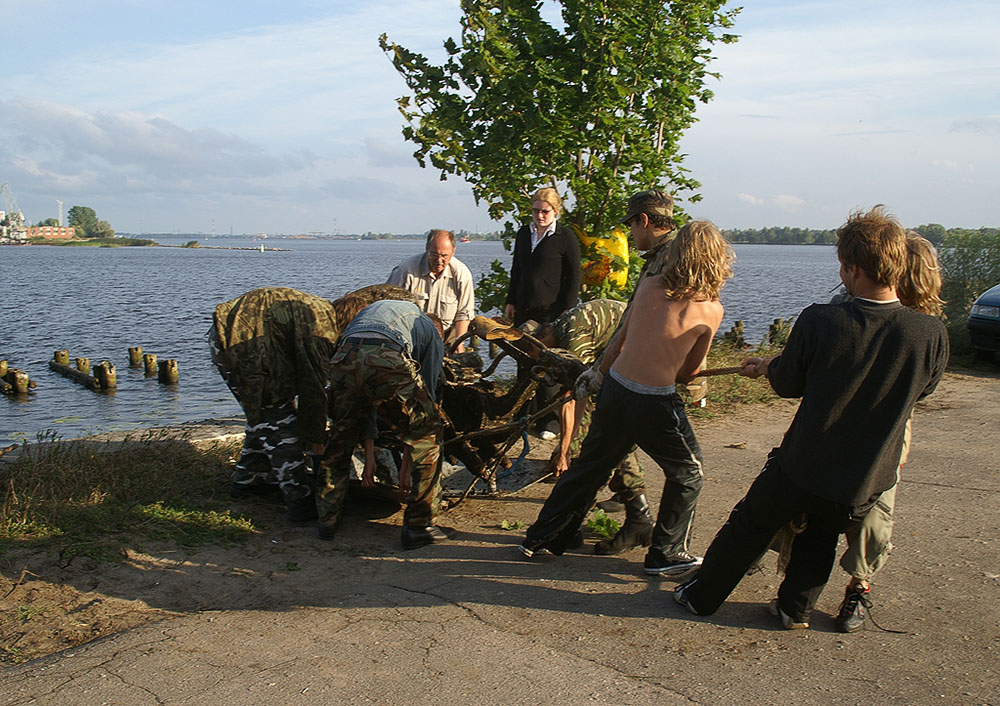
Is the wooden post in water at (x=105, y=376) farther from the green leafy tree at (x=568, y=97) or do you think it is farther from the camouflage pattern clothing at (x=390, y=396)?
the camouflage pattern clothing at (x=390, y=396)

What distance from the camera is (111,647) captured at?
4.13 metres

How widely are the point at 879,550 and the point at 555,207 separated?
415cm

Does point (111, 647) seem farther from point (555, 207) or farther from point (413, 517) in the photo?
point (555, 207)

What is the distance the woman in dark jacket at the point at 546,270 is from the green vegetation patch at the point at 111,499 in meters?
2.97

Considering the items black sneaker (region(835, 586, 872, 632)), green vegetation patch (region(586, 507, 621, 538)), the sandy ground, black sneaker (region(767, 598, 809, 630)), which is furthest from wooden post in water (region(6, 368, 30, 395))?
black sneaker (region(835, 586, 872, 632))

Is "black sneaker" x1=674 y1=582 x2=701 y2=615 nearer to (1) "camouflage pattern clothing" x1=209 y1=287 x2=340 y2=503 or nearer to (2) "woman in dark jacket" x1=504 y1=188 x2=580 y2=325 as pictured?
(1) "camouflage pattern clothing" x1=209 y1=287 x2=340 y2=503

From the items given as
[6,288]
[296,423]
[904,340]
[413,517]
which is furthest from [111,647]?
[6,288]

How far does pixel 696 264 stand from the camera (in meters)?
4.50

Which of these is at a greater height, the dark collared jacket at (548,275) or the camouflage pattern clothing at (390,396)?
the dark collared jacket at (548,275)

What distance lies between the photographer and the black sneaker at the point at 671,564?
4.97 meters

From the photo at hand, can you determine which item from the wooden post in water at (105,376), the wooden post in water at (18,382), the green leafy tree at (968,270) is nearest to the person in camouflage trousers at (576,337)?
the green leafy tree at (968,270)

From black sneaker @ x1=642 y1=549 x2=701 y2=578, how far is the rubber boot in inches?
17.0

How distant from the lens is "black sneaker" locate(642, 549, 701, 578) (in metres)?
4.97

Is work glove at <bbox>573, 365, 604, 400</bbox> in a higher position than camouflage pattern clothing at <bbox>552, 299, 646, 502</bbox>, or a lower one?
lower
